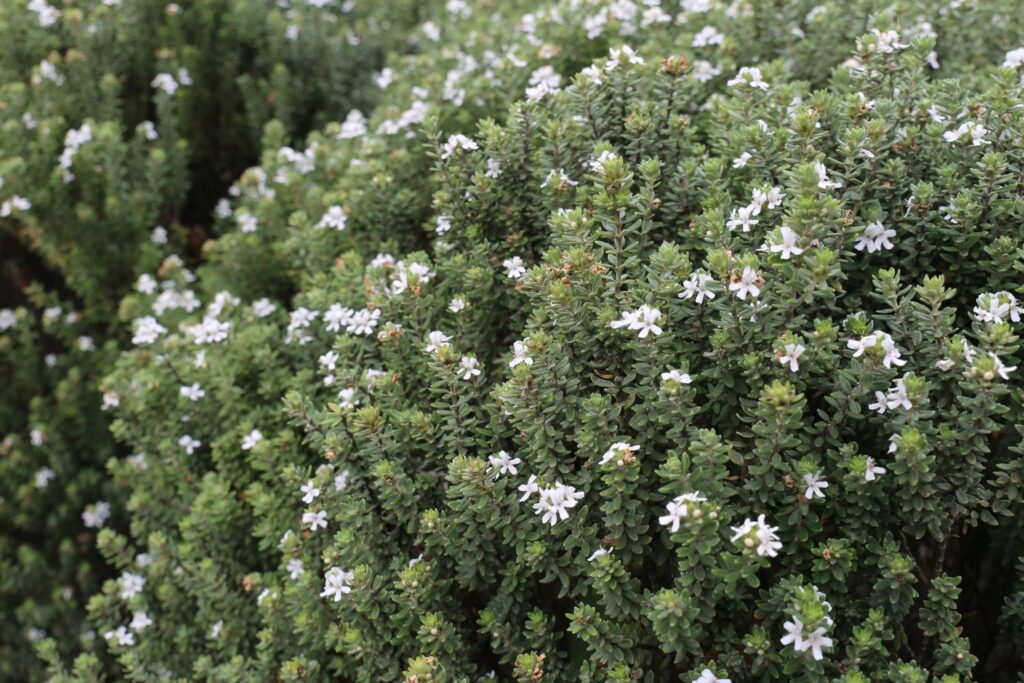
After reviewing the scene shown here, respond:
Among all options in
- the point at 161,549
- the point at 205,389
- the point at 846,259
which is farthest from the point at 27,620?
the point at 846,259

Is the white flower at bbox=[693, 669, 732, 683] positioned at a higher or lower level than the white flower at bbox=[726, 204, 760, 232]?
lower

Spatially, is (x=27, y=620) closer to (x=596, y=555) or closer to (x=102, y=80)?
(x=102, y=80)

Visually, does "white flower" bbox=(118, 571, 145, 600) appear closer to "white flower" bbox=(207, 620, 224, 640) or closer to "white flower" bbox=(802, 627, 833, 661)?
"white flower" bbox=(207, 620, 224, 640)

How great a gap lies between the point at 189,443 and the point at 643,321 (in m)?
2.36

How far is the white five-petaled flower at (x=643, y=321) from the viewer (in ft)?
8.22

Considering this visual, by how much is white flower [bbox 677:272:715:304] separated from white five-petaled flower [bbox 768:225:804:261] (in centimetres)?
20

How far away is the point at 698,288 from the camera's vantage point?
260 cm

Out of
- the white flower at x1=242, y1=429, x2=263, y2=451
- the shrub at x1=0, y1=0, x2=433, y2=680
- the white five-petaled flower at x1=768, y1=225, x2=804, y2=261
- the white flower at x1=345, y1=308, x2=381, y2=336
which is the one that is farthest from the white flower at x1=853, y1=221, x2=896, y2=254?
the shrub at x1=0, y1=0, x2=433, y2=680

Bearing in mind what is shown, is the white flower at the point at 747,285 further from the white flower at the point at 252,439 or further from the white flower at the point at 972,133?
the white flower at the point at 252,439

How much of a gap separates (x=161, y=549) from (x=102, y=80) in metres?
2.93

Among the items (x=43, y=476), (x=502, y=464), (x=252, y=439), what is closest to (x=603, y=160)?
(x=502, y=464)

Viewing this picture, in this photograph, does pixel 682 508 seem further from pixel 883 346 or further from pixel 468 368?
pixel 468 368

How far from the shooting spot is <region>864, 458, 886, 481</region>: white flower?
2367 mm

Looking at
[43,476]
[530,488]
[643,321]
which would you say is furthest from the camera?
[43,476]
